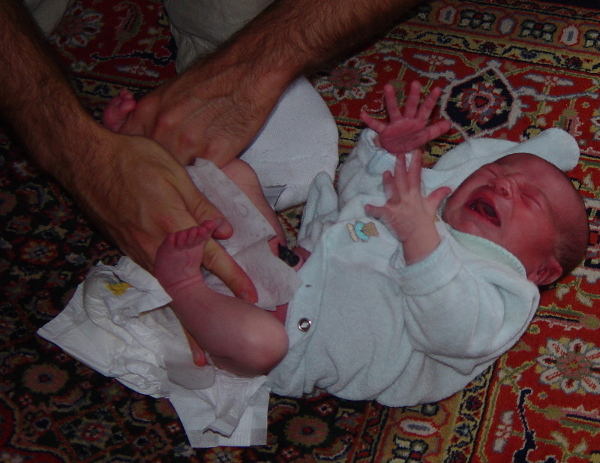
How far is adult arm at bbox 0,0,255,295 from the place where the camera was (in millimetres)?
1174

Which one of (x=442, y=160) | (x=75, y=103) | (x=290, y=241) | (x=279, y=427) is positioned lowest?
(x=279, y=427)

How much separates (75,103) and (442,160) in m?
0.71

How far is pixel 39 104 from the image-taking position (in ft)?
4.19

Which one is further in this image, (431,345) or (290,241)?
(290,241)

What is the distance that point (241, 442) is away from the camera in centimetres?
122

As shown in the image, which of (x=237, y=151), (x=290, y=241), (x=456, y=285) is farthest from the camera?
(x=290, y=241)

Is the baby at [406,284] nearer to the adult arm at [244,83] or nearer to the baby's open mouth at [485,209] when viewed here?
the baby's open mouth at [485,209]

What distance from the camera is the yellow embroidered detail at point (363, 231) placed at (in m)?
1.25

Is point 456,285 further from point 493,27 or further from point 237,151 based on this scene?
point 493,27

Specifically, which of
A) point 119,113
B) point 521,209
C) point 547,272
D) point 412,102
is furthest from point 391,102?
point 119,113

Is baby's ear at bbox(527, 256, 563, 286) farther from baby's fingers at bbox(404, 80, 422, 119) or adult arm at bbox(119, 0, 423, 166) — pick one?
adult arm at bbox(119, 0, 423, 166)

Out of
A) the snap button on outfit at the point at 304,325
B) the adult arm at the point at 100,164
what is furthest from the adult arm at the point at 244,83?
the snap button on outfit at the point at 304,325

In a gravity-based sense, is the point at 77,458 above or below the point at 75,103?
below

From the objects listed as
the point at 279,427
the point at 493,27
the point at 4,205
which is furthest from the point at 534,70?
the point at 4,205
